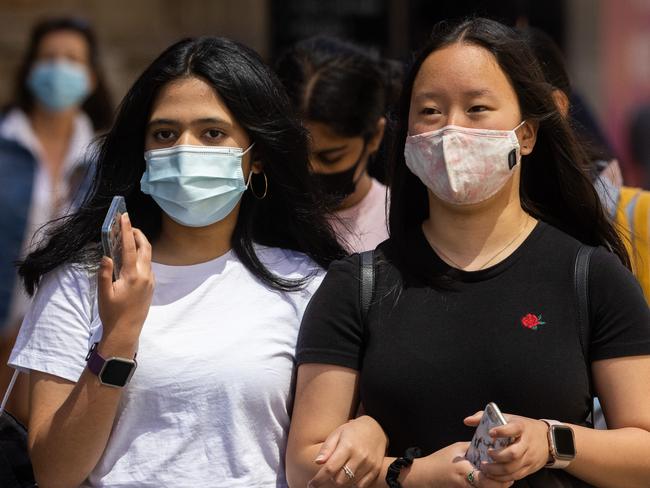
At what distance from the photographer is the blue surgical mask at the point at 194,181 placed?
3.54 m

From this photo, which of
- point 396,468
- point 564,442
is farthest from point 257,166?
point 564,442

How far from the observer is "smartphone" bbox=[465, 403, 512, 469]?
9.41 feet

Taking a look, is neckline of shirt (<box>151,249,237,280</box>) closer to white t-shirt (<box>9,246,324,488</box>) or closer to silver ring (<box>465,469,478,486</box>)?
white t-shirt (<box>9,246,324,488</box>)

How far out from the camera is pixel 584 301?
10.3 feet

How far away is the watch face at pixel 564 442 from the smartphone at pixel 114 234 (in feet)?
3.78

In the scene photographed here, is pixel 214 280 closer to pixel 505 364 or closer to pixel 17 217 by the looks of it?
pixel 505 364

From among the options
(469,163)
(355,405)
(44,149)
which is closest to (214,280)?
(355,405)

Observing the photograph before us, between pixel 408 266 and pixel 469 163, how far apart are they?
0.31 m

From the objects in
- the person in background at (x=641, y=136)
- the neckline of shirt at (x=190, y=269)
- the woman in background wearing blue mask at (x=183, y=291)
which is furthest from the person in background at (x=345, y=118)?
the person in background at (x=641, y=136)

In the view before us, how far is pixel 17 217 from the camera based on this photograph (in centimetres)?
600

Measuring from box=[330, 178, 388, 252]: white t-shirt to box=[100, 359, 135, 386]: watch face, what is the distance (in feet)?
3.26

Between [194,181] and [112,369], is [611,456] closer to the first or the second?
[112,369]

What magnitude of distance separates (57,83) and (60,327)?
166 inches

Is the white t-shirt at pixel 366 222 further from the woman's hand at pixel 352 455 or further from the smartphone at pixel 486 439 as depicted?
the smartphone at pixel 486 439
